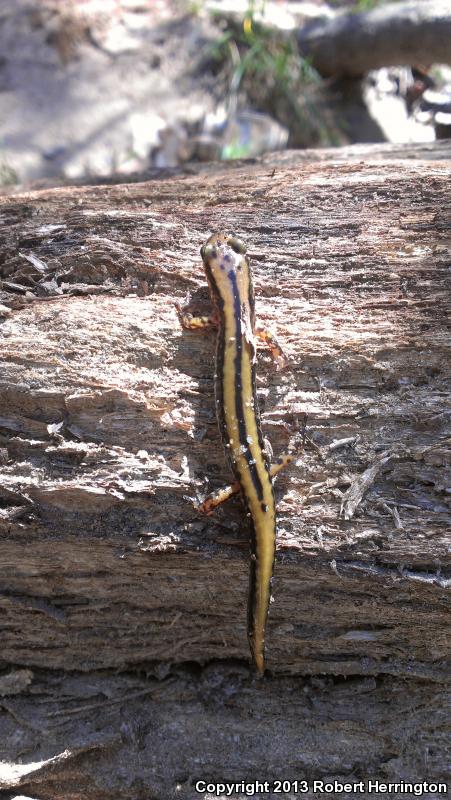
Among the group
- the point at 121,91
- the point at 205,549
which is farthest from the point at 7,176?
the point at 205,549

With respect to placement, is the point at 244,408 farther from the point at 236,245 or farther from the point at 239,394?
the point at 236,245

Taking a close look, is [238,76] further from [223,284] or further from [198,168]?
[223,284]

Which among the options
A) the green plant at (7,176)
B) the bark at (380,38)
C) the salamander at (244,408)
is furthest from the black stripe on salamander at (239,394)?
the bark at (380,38)

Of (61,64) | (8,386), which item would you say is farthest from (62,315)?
(61,64)

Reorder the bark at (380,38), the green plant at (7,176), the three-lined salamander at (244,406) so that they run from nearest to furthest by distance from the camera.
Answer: the three-lined salamander at (244,406)
the green plant at (7,176)
the bark at (380,38)

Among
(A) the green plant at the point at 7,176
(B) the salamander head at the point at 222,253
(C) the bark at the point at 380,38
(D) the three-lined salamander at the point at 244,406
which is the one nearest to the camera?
(D) the three-lined salamander at the point at 244,406

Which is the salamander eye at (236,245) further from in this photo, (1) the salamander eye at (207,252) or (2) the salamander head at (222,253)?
(1) the salamander eye at (207,252)

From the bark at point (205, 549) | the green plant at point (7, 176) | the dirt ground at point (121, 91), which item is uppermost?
the dirt ground at point (121, 91)
